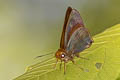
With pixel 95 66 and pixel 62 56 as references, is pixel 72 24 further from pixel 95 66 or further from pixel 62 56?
pixel 95 66

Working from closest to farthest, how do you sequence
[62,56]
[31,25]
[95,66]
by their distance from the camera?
[95,66] → [62,56] → [31,25]

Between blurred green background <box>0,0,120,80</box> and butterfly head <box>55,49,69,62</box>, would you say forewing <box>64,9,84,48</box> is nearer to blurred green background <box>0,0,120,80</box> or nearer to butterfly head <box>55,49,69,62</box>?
butterfly head <box>55,49,69,62</box>

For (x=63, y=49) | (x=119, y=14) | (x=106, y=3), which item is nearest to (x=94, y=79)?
(x=63, y=49)

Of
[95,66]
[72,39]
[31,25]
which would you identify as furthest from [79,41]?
[31,25]

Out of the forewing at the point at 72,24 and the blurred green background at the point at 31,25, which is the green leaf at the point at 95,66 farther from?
the blurred green background at the point at 31,25

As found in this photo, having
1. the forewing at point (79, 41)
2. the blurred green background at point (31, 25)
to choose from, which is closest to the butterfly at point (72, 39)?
the forewing at point (79, 41)

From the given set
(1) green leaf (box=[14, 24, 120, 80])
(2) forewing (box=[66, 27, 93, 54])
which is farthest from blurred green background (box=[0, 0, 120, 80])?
(1) green leaf (box=[14, 24, 120, 80])

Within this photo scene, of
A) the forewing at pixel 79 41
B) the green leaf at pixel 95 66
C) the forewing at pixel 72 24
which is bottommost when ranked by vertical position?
the green leaf at pixel 95 66
